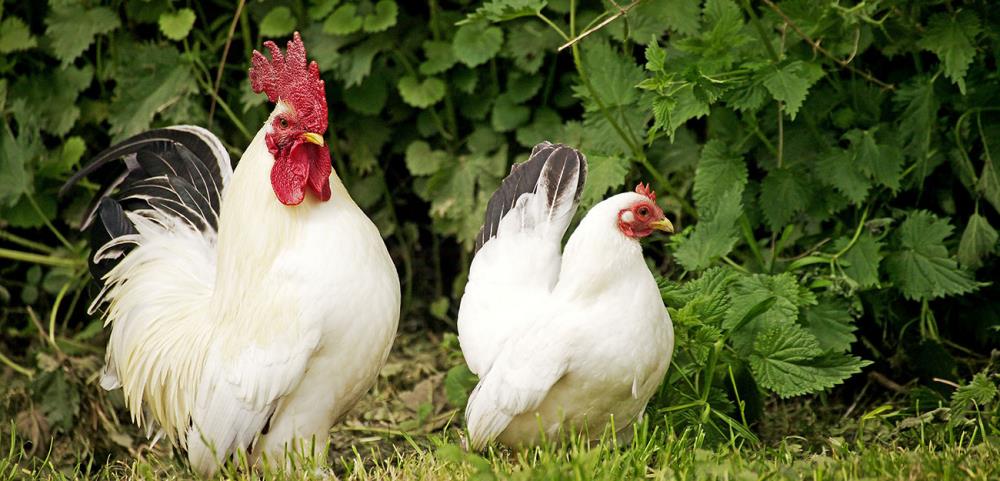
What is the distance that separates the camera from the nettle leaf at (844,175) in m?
Answer: 4.32

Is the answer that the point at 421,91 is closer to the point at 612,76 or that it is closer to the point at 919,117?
the point at 612,76

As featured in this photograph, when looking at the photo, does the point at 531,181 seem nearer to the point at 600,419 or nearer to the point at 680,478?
the point at 600,419

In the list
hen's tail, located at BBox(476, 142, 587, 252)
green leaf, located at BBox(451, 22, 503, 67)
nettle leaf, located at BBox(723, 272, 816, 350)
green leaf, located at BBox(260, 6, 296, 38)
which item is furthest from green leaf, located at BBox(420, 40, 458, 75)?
nettle leaf, located at BBox(723, 272, 816, 350)

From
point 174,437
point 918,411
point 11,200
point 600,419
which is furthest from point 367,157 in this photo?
point 918,411

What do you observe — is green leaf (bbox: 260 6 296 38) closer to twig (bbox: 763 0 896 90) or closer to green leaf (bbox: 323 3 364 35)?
green leaf (bbox: 323 3 364 35)

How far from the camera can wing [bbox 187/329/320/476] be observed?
11.1ft

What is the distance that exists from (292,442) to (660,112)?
5.31 ft

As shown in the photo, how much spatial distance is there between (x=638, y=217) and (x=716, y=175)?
0.99 metres

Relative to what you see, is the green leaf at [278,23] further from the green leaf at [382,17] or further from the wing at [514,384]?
the wing at [514,384]

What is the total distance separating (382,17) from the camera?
5168 millimetres

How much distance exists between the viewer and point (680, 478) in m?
3.18

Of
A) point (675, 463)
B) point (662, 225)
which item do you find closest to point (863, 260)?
point (662, 225)

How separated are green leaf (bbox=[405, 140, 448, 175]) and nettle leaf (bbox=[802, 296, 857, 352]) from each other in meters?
2.01

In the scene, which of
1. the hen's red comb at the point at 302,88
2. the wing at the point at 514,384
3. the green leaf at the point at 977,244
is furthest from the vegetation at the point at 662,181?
the hen's red comb at the point at 302,88
